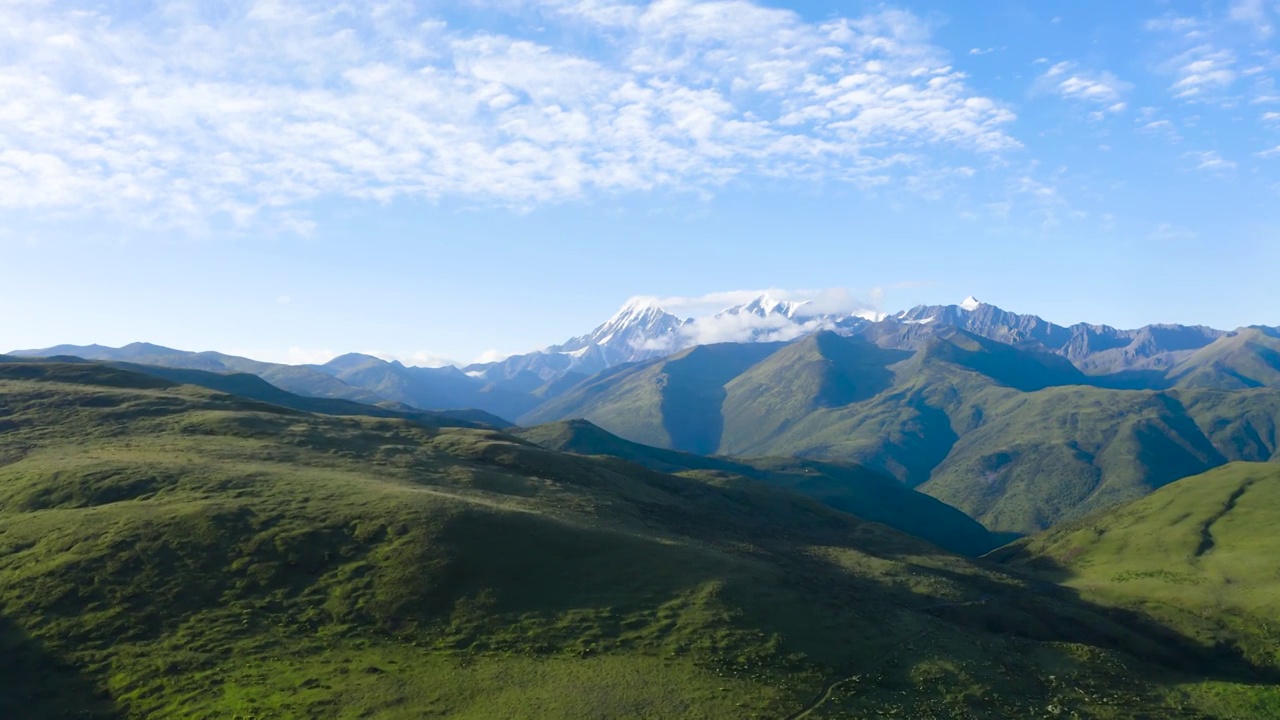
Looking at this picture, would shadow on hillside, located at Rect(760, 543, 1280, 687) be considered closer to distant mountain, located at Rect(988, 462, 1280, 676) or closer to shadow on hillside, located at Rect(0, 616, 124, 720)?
distant mountain, located at Rect(988, 462, 1280, 676)

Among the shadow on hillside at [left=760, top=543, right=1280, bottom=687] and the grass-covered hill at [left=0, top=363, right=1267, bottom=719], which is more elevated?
the grass-covered hill at [left=0, top=363, right=1267, bottom=719]

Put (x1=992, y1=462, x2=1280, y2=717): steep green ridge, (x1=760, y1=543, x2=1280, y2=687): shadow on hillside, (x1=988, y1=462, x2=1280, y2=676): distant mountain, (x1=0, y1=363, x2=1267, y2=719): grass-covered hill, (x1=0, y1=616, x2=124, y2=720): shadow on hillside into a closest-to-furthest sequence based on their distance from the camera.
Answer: (x1=0, y1=616, x2=124, y2=720): shadow on hillside
(x1=0, y1=363, x2=1267, y2=719): grass-covered hill
(x1=760, y1=543, x2=1280, y2=687): shadow on hillside
(x1=992, y1=462, x2=1280, y2=717): steep green ridge
(x1=988, y1=462, x2=1280, y2=676): distant mountain

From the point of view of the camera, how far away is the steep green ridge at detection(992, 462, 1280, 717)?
101688 millimetres

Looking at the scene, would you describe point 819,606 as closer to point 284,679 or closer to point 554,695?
point 554,695

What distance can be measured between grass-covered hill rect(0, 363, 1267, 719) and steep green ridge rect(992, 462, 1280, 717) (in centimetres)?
729

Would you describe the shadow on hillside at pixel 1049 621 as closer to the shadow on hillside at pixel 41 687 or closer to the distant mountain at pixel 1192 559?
the distant mountain at pixel 1192 559

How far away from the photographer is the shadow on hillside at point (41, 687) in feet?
175

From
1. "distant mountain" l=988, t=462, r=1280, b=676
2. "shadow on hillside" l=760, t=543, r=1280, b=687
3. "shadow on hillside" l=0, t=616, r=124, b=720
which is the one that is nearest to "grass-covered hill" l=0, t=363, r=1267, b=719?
"shadow on hillside" l=0, t=616, r=124, b=720

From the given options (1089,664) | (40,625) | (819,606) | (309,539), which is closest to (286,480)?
(309,539)

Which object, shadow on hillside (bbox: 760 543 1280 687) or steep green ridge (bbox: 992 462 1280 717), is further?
steep green ridge (bbox: 992 462 1280 717)

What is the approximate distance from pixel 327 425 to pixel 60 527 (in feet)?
206

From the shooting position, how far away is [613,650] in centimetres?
6719

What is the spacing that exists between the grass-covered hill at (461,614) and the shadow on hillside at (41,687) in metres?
0.18

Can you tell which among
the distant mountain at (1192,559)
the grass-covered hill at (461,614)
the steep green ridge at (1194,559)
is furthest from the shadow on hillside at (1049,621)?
the steep green ridge at (1194,559)
